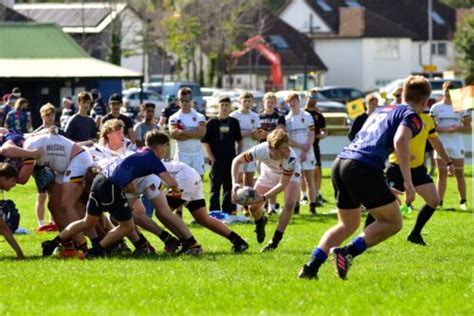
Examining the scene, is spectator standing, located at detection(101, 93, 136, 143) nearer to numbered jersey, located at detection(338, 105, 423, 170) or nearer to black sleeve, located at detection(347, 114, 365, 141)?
black sleeve, located at detection(347, 114, 365, 141)

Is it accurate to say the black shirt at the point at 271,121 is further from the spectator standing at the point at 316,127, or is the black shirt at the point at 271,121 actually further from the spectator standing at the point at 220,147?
the spectator standing at the point at 316,127

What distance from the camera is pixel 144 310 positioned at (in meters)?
10.2

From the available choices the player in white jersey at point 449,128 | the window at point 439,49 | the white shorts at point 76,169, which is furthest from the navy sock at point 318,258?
the window at point 439,49

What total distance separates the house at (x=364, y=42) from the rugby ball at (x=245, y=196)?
7911 centimetres

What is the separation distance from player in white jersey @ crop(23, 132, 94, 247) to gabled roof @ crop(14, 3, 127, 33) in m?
54.1

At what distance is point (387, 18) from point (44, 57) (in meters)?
56.6

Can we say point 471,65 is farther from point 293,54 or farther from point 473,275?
point 473,275

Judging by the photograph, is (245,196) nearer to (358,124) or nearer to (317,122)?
(358,124)

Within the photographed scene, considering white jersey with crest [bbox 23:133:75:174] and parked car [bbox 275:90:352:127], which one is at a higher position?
white jersey with crest [bbox 23:133:75:174]

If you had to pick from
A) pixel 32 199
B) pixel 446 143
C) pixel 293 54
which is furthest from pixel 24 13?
pixel 446 143

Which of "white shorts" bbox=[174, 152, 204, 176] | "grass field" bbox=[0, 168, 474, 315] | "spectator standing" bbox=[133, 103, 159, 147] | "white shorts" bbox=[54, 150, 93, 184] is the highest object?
"spectator standing" bbox=[133, 103, 159, 147]

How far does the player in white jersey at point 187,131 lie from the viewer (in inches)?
832

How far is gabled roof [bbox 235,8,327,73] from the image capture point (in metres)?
89.9

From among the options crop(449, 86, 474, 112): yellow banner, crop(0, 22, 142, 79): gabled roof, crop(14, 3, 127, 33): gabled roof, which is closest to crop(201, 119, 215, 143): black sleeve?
crop(449, 86, 474, 112): yellow banner
